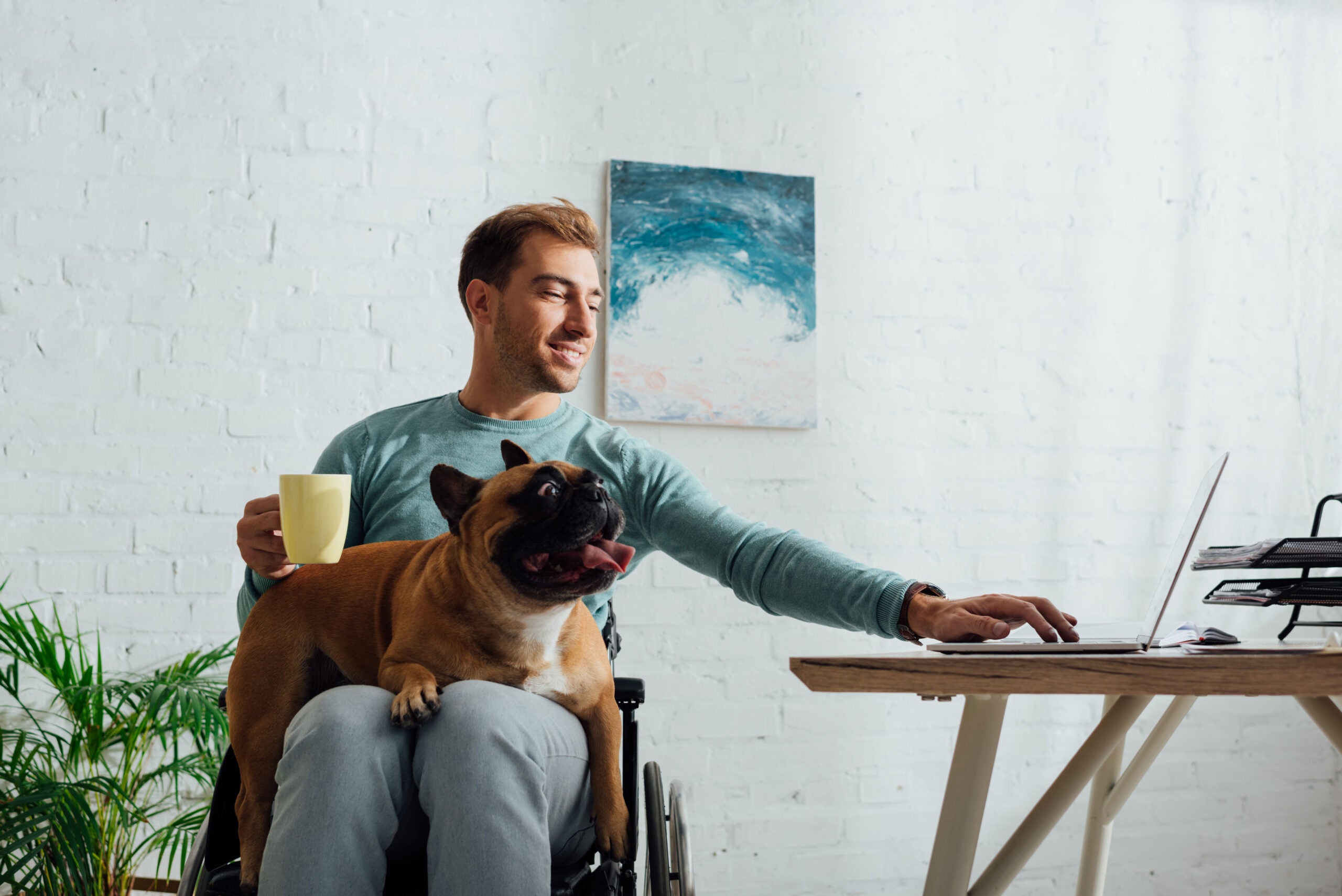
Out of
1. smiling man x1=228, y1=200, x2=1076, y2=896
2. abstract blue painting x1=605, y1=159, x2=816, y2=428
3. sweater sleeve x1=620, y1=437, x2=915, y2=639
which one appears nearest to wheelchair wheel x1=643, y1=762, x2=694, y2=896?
smiling man x1=228, y1=200, x2=1076, y2=896

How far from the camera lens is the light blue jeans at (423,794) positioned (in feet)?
2.88

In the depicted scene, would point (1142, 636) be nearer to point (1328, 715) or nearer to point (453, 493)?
point (1328, 715)

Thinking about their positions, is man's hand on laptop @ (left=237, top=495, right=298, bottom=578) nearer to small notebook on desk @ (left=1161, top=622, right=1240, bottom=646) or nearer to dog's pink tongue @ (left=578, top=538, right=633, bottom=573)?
dog's pink tongue @ (left=578, top=538, right=633, bottom=573)

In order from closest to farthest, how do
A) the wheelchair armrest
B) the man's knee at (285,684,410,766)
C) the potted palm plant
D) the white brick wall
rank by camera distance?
the man's knee at (285,684,410,766) < the wheelchair armrest < the potted palm plant < the white brick wall

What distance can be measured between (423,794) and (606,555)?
11.6 inches

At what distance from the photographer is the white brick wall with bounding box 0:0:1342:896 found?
6.55 feet

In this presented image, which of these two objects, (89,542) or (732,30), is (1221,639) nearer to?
(732,30)

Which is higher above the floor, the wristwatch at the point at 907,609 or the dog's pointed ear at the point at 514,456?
the dog's pointed ear at the point at 514,456

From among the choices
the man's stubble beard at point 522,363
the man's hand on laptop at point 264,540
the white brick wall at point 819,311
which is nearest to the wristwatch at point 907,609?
the man's stubble beard at point 522,363

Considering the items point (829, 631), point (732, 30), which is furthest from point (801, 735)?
point (732, 30)

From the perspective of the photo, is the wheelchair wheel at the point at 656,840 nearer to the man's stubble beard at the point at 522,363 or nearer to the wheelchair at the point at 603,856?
the wheelchair at the point at 603,856

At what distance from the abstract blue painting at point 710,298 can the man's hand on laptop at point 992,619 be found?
1249 mm

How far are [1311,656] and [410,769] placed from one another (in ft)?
2.62

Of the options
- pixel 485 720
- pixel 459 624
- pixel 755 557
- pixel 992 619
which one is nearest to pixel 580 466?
pixel 755 557
